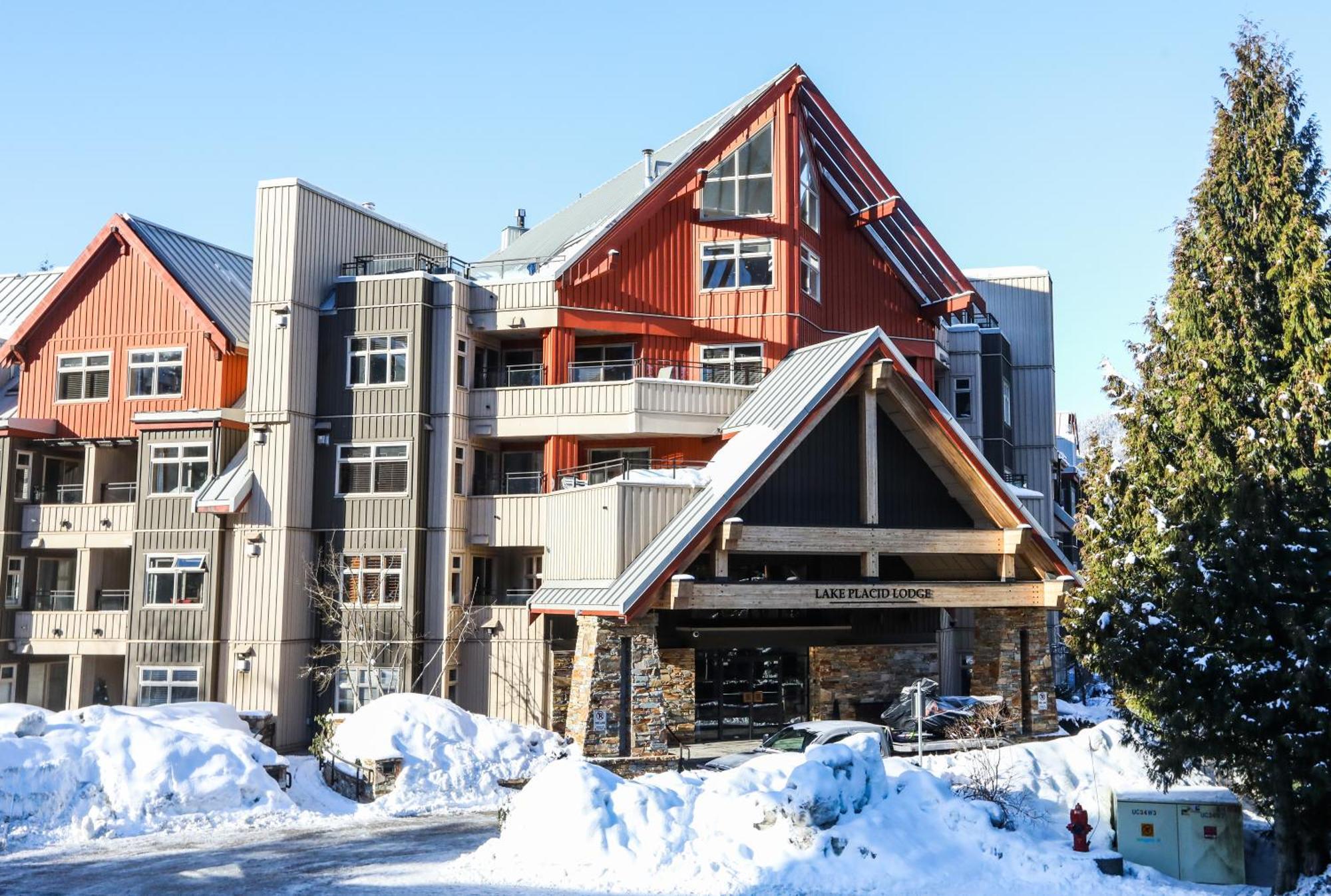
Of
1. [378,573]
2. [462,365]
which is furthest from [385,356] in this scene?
[378,573]

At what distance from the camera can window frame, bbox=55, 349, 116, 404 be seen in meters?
36.5

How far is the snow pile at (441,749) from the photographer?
24.8 metres

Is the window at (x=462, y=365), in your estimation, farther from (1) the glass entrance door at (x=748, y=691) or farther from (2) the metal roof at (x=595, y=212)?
(1) the glass entrance door at (x=748, y=691)

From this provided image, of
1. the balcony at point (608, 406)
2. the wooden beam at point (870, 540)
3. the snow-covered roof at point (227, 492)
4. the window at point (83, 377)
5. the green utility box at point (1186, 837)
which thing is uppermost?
the window at point (83, 377)

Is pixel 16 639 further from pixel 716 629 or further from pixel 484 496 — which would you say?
pixel 716 629

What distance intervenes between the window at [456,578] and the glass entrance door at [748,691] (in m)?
6.51

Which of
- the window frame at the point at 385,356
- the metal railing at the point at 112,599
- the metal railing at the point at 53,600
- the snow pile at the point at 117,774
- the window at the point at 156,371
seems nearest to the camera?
the snow pile at the point at 117,774

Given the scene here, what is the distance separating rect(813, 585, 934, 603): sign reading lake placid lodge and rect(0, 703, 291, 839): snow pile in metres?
12.1

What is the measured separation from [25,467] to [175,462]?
584cm

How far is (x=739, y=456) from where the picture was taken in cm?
2797

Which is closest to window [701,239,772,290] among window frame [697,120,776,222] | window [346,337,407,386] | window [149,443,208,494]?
window frame [697,120,776,222]

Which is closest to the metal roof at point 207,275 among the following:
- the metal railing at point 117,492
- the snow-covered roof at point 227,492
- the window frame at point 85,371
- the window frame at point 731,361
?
the window frame at point 85,371

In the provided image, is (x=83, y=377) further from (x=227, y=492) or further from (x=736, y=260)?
(x=736, y=260)

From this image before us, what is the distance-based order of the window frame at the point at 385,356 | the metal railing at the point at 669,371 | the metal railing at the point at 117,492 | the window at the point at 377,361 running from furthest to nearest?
the metal railing at the point at 117,492
the metal railing at the point at 669,371
the window at the point at 377,361
the window frame at the point at 385,356
